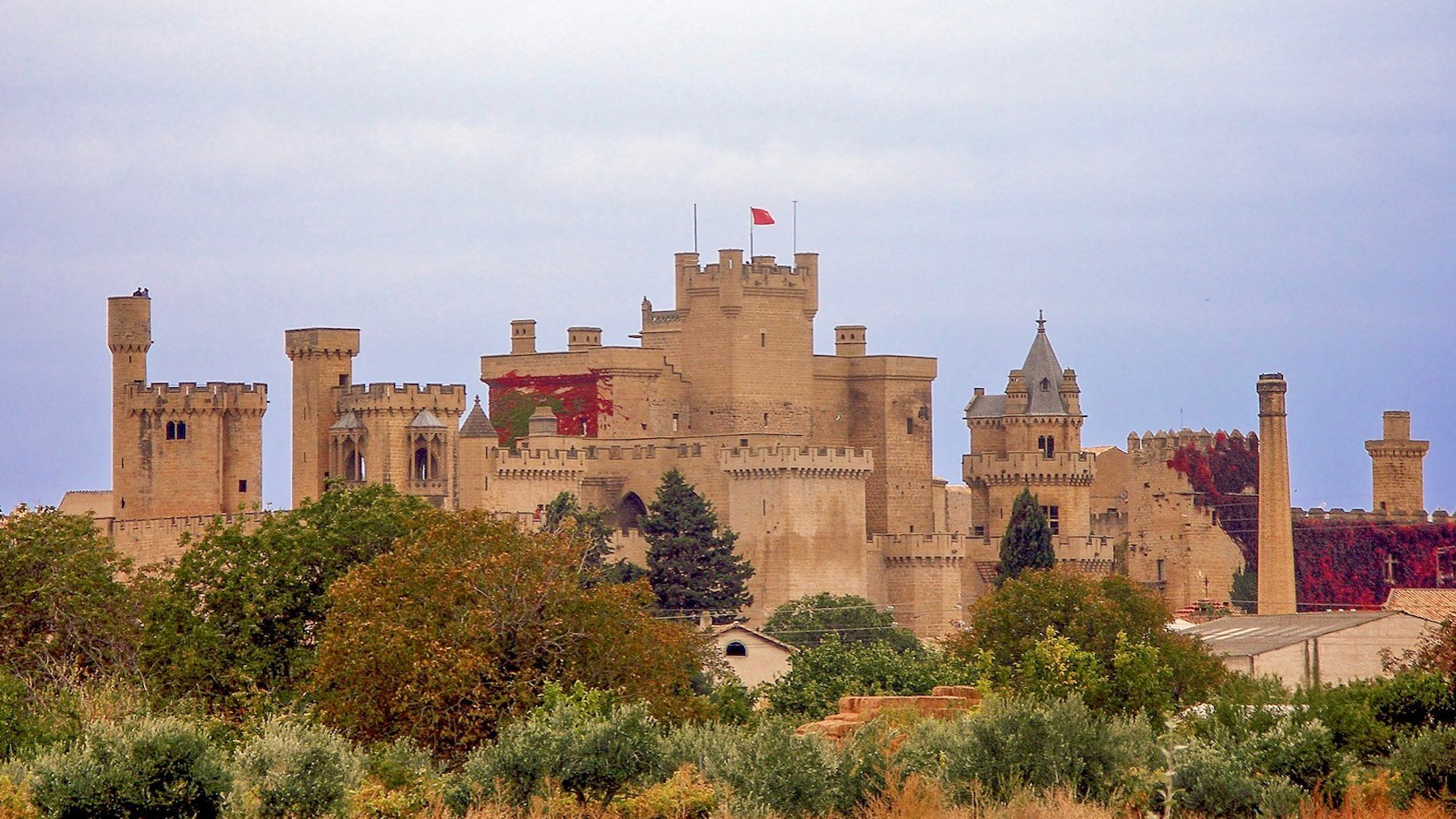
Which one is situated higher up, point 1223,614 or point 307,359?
point 307,359

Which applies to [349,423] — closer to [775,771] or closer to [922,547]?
[922,547]

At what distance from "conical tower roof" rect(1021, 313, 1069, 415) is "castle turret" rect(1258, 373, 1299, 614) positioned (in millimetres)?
7140

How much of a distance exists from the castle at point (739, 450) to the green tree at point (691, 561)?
3.59 ft

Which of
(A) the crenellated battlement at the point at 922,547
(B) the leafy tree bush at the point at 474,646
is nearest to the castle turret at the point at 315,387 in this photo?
(A) the crenellated battlement at the point at 922,547

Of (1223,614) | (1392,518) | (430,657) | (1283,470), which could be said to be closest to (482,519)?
(430,657)

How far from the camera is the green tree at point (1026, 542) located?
270 feet

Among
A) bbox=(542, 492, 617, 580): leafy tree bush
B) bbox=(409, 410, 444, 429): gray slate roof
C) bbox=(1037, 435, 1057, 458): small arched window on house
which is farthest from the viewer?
bbox=(1037, 435, 1057, 458): small arched window on house

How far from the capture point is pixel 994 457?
291 ft

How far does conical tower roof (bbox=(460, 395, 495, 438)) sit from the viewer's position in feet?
263

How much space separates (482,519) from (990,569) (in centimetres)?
4341

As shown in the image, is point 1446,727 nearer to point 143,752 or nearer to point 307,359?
point 143,752

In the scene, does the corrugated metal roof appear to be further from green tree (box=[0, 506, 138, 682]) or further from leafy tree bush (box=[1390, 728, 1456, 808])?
leafy tree bush (box=[1390, 728, 1456, 808])

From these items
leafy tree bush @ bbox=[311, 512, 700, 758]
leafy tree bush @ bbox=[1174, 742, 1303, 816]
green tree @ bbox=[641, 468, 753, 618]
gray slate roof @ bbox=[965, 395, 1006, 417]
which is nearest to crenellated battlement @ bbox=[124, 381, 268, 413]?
green tree @ bbox=[641, 468, 753, 618]

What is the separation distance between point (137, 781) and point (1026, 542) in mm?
53571
